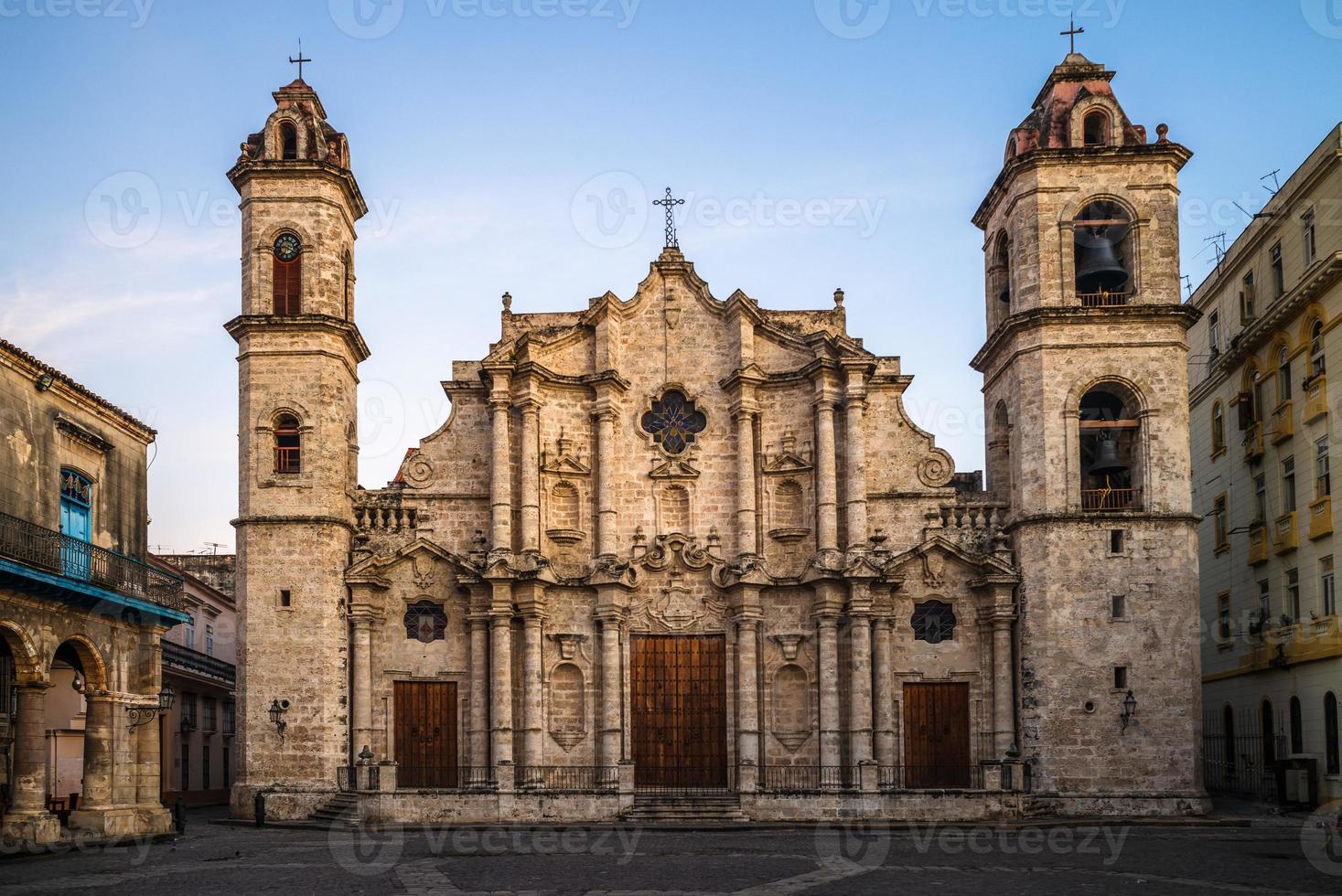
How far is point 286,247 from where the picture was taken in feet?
118

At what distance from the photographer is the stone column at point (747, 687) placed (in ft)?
113

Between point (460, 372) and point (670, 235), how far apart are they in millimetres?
6484

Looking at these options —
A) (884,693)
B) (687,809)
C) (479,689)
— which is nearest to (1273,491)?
(884,693)

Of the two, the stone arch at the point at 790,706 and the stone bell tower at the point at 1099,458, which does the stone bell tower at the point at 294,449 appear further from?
the stone bell tower at the point at 1099,458

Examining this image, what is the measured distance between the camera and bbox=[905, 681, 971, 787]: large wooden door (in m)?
34.7

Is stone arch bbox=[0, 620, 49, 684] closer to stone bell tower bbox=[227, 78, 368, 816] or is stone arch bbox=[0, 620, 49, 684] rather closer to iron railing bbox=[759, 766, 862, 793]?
stone bell tower bbox=[227, 78, 368, 816]

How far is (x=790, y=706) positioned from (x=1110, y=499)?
29.4 ft

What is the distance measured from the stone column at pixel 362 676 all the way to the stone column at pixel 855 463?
38.1ft

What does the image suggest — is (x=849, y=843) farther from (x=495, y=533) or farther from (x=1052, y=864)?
(x=495, y=533)

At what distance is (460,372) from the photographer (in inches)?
1470

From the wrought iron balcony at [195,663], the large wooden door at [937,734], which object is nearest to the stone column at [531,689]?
the large wooden door at [937,734]

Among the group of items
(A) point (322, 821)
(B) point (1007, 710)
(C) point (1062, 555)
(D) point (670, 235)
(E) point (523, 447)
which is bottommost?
(A) point (322, 821)

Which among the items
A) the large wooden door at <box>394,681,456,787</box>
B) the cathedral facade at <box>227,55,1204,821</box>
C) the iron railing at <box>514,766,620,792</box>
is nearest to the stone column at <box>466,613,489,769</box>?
the cathedral facade at <box>227,55,1204,821</box>

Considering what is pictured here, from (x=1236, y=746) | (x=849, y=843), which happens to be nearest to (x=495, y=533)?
(x=849, y=843)
